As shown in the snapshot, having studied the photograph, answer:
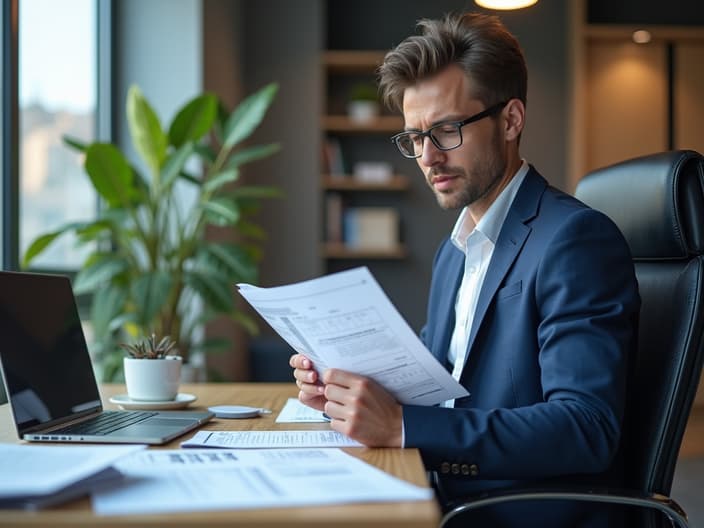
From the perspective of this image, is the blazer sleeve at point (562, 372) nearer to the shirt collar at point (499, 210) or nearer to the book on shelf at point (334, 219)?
the shirt collar at point (499, 210)

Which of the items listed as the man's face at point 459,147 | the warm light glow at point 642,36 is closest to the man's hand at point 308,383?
the man's face at point 459,147

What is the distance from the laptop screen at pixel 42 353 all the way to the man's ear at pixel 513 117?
92 centimetres

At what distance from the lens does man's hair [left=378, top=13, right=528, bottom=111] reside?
5.57ft

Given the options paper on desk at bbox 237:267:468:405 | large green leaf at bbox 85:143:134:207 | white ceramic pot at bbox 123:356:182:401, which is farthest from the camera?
large green leaf at bbox 85:143:134:207

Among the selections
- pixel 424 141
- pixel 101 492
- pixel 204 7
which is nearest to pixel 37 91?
pixel 204 7

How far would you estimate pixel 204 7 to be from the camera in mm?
4324

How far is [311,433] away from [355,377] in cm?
16

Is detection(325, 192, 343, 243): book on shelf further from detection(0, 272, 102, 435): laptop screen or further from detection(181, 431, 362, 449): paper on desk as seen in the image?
detection(181, 431, 362, 449): paper on desk

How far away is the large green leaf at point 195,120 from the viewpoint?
3.45 metres

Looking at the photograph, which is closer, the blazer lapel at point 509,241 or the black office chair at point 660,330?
the black office chair at point 660,330

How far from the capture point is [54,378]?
4.62ft

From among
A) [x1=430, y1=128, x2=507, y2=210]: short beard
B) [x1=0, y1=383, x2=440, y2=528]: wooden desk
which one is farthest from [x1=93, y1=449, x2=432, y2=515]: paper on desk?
[x1=430, y1=128, x2=507, y2=210]: short beard

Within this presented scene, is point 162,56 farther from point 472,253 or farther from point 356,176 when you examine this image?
point 472,253

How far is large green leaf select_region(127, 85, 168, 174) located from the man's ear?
2.01m
